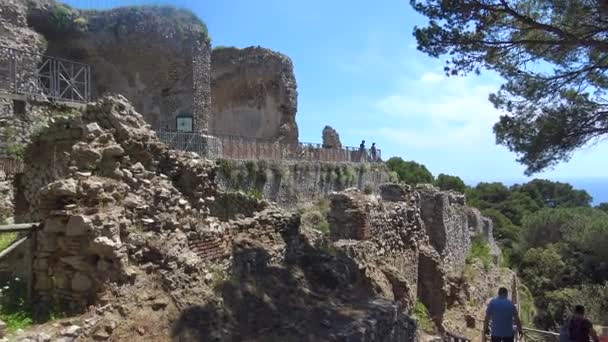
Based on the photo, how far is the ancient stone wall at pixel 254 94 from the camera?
30.5 m

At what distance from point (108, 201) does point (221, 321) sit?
5.45 ft

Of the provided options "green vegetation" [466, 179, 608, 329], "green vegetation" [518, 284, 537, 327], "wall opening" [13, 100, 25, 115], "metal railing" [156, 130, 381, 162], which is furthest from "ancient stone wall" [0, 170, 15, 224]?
"green vegetation" [518, 284, 537, 327]

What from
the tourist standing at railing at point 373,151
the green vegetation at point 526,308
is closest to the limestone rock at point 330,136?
the tourist standing at railing at point 373,151

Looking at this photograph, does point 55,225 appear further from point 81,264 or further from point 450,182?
point 450,182

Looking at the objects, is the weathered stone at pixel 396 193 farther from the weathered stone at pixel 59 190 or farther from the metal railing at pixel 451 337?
the weathered stone at pixel 59 190

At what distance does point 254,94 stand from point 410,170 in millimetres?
20545

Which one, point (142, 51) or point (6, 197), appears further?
point (142, 51)

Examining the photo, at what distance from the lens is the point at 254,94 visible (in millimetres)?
32031

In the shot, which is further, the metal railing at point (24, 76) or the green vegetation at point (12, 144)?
the metal railing at point (24, 76)

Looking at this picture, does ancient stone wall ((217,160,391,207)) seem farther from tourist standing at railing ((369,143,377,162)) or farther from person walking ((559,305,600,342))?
person walking ((559,305,600,342))

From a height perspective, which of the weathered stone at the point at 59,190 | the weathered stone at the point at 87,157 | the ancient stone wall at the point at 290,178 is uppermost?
the ancient stone wall at the point at 290,178

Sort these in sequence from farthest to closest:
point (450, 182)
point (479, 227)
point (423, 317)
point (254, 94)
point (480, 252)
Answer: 1. point (450, 182)
2. point (254, 94)
3. point (479, 227)
4. point (480, 252)
5. point (423, 317)

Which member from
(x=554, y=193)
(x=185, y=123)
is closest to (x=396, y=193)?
(x=185, y=123)

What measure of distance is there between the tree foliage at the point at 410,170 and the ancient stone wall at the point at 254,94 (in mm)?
16171
